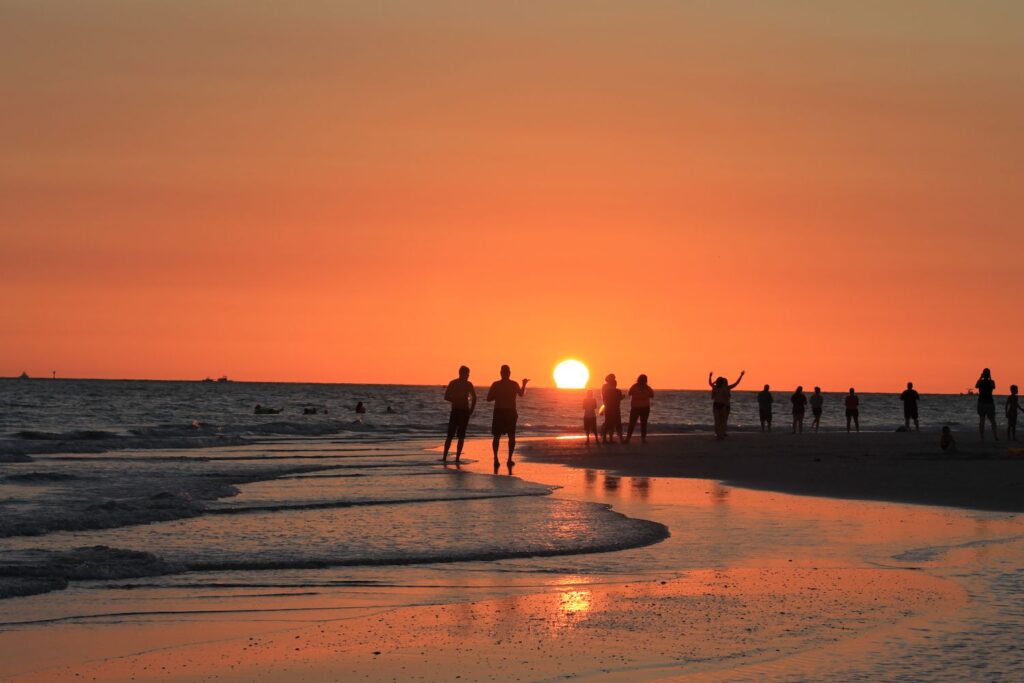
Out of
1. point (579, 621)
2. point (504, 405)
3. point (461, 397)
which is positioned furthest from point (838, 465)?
point (579, 621)

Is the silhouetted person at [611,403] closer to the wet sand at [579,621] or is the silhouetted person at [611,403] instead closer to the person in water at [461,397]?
the person in water at [461,397]

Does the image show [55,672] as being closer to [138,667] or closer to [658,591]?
[138,667]

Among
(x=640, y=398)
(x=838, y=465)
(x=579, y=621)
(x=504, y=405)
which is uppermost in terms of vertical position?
(x=640, y=398)

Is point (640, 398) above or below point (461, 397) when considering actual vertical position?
above

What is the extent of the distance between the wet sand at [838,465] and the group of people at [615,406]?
2.78 feet

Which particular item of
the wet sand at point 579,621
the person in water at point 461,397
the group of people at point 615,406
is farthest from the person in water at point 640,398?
the wet sand at point 579,621

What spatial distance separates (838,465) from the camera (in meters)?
24.5

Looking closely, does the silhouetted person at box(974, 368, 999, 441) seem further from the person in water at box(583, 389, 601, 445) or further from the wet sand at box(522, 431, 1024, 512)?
the person in water at box(583, 389, 601, 445)

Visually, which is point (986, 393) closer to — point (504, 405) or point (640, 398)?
point (640, 398)

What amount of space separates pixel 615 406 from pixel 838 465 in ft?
36.6

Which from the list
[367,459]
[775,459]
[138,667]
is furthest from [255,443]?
[138,667]

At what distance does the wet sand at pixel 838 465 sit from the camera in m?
17.9

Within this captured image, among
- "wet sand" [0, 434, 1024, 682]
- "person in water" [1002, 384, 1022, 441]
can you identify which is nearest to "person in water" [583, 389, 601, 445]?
"person in water" [1002, 384, 1022, 441]

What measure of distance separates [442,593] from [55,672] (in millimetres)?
3262
